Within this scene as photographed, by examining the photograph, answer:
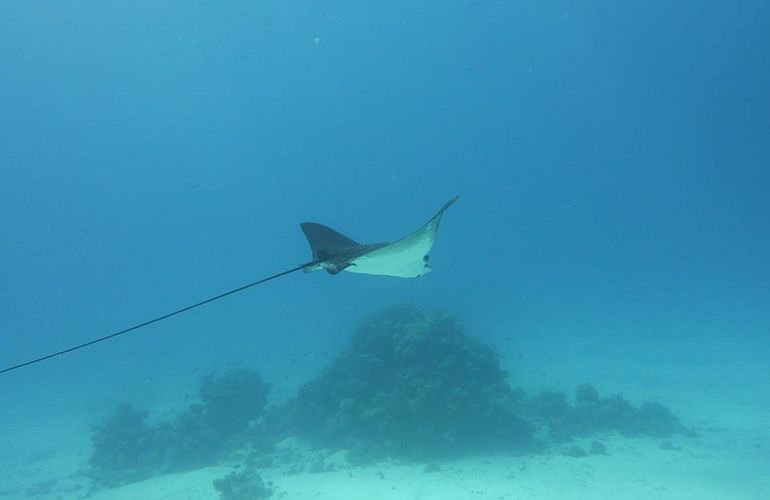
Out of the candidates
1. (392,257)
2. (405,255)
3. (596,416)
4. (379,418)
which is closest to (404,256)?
(405,255)

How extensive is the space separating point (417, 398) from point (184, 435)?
898cm

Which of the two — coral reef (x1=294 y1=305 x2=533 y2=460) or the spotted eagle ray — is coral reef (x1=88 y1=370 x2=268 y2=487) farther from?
the spotted eagle ray

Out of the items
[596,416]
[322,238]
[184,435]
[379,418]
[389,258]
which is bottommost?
[184,435]

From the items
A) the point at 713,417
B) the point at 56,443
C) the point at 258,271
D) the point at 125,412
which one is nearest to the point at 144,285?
A: the point at 258,271

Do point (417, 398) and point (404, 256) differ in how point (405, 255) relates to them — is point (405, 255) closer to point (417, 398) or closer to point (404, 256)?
point (404, 256)

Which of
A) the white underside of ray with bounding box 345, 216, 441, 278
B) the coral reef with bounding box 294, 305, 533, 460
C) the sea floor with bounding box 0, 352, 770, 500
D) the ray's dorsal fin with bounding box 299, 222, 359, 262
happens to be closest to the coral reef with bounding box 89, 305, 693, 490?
the coral reef with bounding box 294, 305, 533, 460

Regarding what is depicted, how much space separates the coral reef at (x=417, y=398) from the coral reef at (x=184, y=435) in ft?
9.12

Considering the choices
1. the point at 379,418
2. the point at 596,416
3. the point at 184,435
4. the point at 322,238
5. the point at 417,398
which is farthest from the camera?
the point at 596,416

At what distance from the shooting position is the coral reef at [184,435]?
14859 mm

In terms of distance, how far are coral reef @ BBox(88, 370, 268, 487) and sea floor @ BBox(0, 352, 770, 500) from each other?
0.72 metres

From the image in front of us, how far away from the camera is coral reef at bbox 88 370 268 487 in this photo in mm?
14859

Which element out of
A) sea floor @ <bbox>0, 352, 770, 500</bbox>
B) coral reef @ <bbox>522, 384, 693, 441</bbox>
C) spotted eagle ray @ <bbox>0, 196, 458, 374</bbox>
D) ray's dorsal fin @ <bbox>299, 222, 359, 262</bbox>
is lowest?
sea floor @ <bbox>0, 352, 770, 500</bbox>

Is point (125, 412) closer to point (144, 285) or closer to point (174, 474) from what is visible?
point (174, 474)

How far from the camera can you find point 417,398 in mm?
12508
